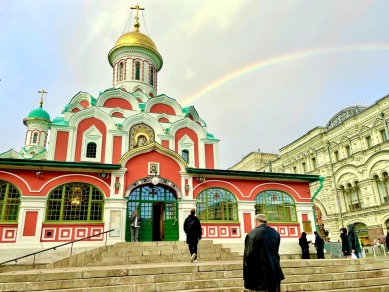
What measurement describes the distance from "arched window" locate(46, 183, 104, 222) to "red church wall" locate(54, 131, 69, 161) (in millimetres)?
4300

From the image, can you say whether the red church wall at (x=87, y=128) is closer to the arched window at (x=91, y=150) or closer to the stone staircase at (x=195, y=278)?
the arched window at (x=91, y=150)

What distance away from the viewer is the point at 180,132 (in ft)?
67.1

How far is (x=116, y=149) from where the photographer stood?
60.9 feet

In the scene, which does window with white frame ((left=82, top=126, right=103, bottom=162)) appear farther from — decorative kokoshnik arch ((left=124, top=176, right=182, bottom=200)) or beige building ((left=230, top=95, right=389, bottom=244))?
beige building ((left=230, top=95, right=389, bottom=244))

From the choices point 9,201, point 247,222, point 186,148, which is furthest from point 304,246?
point 9,201

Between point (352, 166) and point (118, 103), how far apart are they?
77.1 feet

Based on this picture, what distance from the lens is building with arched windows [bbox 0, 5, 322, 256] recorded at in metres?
13.1

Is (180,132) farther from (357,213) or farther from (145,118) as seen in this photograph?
(357,213)

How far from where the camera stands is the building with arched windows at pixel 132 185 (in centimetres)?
1307

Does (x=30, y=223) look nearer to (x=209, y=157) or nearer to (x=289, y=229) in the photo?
(x=209, y=157)

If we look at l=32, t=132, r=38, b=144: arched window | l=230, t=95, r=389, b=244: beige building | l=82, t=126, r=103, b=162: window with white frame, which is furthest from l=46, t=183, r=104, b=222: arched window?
l=32, t=132, r=38, b=144: arched window

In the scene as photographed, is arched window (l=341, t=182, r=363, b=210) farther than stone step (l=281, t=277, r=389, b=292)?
Yes

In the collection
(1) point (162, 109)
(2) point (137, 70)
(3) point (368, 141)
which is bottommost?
(1) point (162, 109)

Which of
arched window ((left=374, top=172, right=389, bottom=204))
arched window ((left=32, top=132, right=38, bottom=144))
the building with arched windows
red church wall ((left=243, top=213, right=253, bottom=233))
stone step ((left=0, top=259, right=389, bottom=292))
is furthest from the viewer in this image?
arched window ((left=32, top=132, right=38, bottom=144))
